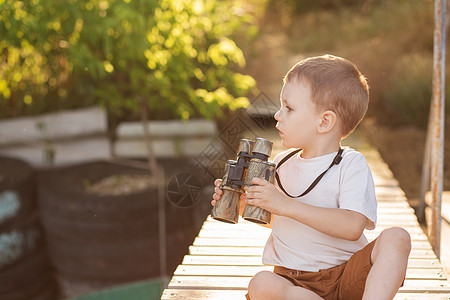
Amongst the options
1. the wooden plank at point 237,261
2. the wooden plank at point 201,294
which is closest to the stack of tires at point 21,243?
the wooden plank at point 237,261

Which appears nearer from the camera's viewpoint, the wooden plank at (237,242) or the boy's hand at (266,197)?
the boy's hand at (266,197)

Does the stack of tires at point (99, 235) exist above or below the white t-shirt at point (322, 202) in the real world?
below

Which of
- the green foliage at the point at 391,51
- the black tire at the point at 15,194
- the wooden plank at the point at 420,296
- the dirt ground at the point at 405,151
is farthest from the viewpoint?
the green foliage at the point at 391,51

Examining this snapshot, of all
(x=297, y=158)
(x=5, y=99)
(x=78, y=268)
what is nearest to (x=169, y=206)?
(x=78, y=268)

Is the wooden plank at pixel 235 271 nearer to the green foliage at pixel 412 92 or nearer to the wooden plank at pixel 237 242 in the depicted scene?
the wooden plank at pixel 237 242

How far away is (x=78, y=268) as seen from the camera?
14.6 feet

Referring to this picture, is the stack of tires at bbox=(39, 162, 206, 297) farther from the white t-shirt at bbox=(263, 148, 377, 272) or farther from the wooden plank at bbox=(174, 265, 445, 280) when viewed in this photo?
the white t-shirt at bbox=(263, 148, 377, 272)

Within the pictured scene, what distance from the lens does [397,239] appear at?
5.34 feet

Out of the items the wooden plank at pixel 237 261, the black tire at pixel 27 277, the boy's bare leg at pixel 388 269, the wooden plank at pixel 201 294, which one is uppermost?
the boy's bare leg at pixel 388 269

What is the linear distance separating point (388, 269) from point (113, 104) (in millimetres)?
3614


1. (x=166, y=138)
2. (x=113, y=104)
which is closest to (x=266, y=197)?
(x=113, y=104)

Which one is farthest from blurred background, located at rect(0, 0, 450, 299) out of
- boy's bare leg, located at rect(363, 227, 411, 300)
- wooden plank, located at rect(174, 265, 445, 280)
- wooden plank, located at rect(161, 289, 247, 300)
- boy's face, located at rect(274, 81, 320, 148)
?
boy's bare leg, located at rect(363, 227, 411, 300)

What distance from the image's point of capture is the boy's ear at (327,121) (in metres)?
1.71

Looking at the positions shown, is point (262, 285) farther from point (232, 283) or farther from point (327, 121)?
point (327, 121)
